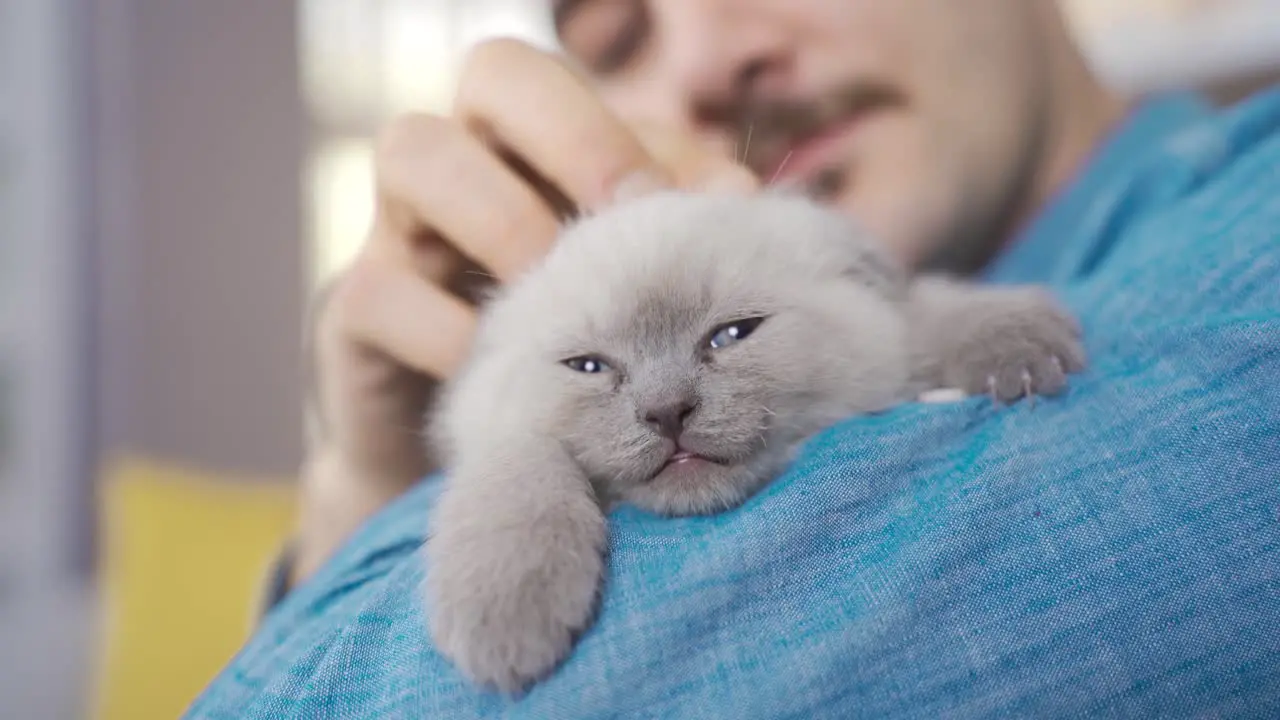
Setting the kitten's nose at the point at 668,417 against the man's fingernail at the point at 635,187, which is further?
the man's fingernail at the point at 635,187

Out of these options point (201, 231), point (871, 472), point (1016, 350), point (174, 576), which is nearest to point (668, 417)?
point (871, 472)

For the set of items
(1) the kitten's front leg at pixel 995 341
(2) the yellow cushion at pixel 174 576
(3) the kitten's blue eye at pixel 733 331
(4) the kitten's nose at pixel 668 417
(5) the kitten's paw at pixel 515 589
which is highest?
(1) the kitten's front leg at pixel 995 341

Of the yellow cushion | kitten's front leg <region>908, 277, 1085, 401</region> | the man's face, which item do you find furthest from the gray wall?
kitten's front leg <region>908, 277, 1085, 401</region>

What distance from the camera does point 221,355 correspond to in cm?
303

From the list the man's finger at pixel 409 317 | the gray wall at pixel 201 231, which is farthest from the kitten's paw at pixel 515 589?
the gray wall at pixel 201 231

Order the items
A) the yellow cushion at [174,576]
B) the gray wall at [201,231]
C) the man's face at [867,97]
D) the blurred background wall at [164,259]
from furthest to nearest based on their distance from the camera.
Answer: the gray wall at [201,231] < the blurred background wall at [164,259] < the yellow cushion at [174,576] < the man's face at [867,97]

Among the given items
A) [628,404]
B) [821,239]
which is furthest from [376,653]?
[821,239]

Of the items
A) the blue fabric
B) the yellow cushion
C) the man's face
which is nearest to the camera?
the blue fabric

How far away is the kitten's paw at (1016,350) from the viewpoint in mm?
638

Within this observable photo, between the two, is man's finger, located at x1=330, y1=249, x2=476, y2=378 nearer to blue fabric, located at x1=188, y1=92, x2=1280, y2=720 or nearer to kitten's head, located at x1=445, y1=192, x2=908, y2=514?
kitten's head, located at x1=445, y1=192, x2=908, y2=514

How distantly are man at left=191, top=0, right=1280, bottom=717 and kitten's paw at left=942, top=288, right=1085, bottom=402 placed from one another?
3cm

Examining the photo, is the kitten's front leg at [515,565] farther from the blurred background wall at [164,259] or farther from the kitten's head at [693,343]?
the blurred background wall at [164,259]

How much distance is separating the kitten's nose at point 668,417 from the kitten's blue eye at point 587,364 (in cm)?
9

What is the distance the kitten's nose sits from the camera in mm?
626
